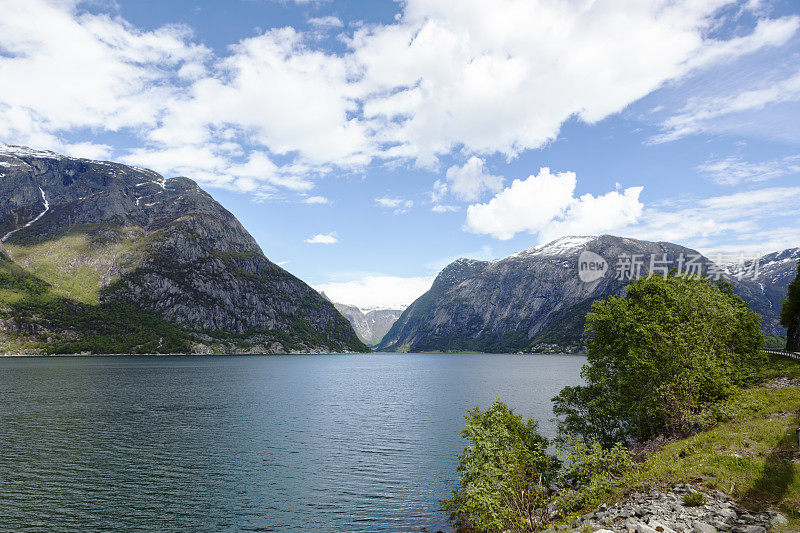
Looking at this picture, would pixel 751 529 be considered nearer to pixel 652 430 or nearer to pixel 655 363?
pixel 655 363

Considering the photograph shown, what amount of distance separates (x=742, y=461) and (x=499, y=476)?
17044 millimetres

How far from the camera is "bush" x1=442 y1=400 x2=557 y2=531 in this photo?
29172 millimetres

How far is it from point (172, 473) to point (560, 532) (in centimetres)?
4905

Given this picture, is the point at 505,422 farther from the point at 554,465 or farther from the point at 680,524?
the point at 680,524

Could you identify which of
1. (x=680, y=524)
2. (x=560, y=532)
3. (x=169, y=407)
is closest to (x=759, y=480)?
(x=680, y=524)

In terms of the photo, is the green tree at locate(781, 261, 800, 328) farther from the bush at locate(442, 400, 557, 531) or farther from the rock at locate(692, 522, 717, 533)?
the rock at locate(692, 522, 717, 533)

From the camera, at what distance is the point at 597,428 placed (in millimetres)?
52250

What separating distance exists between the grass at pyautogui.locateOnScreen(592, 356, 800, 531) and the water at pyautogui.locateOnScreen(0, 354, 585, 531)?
2135 cm

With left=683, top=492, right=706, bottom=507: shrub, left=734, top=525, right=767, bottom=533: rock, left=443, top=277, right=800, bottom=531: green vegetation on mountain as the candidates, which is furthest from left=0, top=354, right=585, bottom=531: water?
left=734, top=525, right=767, bottom=533: rock

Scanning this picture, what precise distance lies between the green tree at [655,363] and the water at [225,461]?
22204 mm

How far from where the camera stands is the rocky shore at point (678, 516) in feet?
63.4

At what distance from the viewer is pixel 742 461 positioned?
2609 centimetres

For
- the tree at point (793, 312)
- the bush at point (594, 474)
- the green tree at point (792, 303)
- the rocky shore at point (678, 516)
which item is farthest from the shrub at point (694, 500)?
the green tree at point (792, 303)

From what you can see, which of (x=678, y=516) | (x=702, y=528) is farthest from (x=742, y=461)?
(x=702, y=528)
